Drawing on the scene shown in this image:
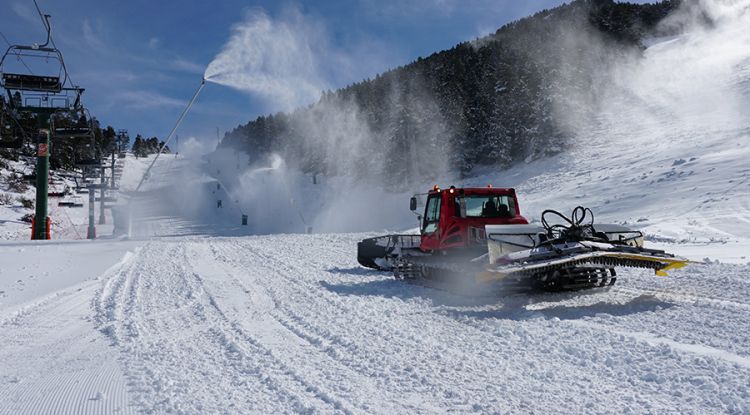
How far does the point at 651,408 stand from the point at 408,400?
1.82m

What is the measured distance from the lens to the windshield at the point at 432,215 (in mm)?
10766

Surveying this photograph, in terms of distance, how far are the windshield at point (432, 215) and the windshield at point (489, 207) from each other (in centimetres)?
69

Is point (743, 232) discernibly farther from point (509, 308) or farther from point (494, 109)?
point (494, 109)

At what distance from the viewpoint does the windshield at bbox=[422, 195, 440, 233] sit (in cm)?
1077

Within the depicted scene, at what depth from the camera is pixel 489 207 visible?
10359 millimetres

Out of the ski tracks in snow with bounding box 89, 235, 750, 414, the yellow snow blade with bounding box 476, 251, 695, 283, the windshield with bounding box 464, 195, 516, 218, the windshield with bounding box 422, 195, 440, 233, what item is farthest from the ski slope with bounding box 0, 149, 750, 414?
the windshield with bounding box 464, 195, 516, 218

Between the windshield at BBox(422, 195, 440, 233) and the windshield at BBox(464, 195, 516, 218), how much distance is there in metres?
0.69

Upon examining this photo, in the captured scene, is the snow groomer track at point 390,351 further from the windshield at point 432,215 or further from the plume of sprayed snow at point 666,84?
the plume of sprayed snow at point 666,84

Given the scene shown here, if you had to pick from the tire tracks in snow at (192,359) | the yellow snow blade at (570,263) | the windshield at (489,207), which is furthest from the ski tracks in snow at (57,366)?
the windshield at (489,207)

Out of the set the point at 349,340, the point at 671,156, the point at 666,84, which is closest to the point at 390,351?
the point at 349,340

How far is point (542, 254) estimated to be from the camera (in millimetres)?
7645

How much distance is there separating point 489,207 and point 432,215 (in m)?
1.26

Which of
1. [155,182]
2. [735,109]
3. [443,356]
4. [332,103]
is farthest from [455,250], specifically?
[155,182]

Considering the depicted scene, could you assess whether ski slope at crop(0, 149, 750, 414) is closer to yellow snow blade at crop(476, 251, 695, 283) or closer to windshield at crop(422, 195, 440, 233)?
yellow snow blade at crop(476, 251, 695, 283)
